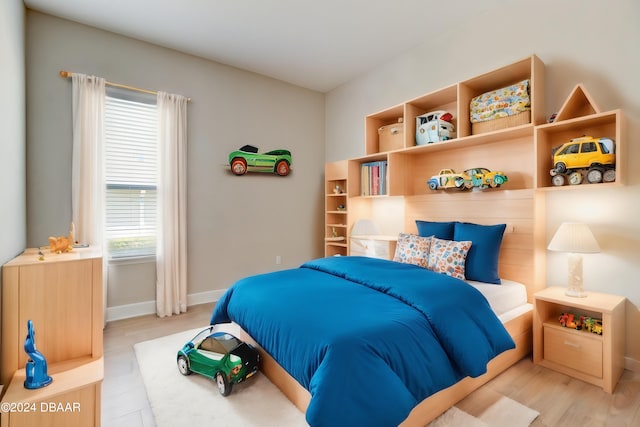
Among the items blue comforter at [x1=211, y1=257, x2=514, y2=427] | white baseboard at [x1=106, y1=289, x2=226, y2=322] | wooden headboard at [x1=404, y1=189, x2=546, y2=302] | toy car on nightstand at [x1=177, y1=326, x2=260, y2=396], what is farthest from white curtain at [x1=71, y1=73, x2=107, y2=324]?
wooden headboard at [x1=404, y1=189, x2=546, y2=302]

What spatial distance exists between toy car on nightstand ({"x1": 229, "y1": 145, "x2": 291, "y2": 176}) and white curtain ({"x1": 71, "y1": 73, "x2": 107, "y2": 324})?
4.49 ft

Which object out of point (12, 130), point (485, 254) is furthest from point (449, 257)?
point (12, 130)

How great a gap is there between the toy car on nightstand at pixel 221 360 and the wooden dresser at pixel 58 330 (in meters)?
0.54

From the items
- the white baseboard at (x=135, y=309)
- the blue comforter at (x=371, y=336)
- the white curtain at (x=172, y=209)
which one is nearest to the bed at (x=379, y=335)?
the blue comforter at (x=371, y=336)

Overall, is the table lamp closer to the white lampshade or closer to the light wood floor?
the white lampshade

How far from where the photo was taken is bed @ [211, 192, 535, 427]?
4.20 feet

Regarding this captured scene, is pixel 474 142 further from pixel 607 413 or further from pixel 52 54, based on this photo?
pixel 52 54

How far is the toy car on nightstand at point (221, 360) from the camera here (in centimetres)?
187

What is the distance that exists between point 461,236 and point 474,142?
90 centimetres

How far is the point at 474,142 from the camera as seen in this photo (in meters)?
2.82

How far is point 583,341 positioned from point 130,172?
13.6 ft

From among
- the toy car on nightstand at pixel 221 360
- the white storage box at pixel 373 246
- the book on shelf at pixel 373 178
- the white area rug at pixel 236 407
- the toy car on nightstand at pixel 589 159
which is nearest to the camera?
the white area rug at pixel 236 407

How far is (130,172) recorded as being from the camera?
3.25 m

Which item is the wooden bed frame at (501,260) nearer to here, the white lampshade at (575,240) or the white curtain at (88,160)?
the white lampshade at (575,240)
